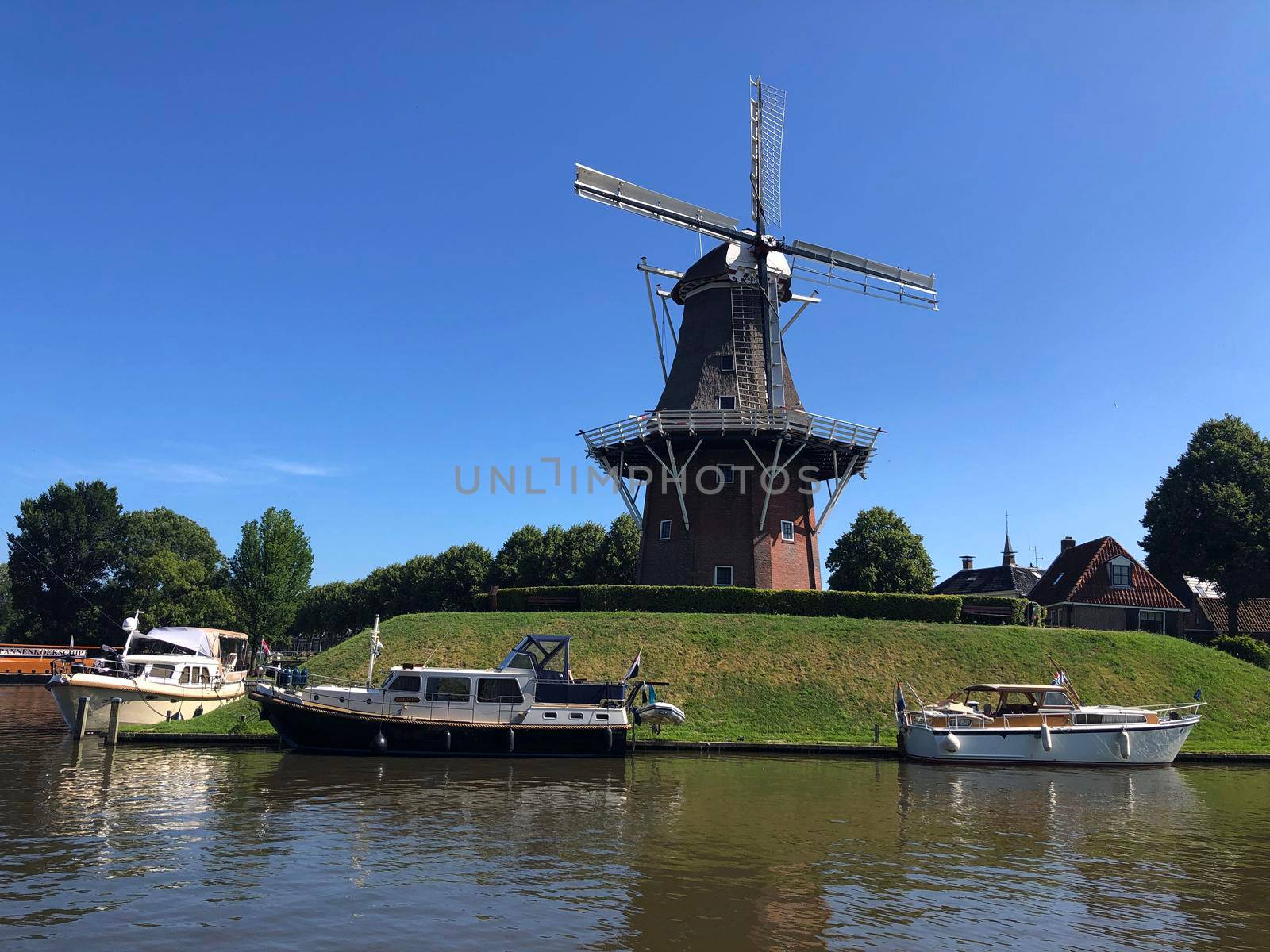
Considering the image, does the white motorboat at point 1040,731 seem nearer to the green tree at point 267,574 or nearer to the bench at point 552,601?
the bench at point 552,601

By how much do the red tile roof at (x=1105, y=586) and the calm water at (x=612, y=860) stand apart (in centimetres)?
2972

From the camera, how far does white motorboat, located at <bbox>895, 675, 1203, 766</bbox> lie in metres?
26.9

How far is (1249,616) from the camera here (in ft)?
203

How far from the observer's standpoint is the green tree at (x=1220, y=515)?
56.7 m

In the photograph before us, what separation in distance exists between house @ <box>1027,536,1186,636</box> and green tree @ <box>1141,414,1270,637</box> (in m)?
9.32

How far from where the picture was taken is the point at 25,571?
248 ft

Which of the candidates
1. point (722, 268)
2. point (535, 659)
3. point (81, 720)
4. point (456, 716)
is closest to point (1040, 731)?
point (535, 659)

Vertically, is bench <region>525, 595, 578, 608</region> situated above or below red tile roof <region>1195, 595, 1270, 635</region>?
below

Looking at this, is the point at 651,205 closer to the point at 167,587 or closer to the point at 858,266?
the point at 858,266

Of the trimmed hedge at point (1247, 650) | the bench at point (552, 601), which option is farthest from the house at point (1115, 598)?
the bench at point (552, 601)

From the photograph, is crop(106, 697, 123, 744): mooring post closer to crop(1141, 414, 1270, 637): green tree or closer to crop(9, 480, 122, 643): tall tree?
crop(9, 480, 122, 643): tall tree

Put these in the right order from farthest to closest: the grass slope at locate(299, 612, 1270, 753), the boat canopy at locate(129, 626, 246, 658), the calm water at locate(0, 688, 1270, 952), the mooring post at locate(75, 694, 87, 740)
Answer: the boat canopy at locate(129, 626, 246, 658)
the grass slope at locate(299, 612, 1270, 753)
the mooring post at locate(75, 694, 87, 740)
the calm water at locate(0, 688, 1270, 952)

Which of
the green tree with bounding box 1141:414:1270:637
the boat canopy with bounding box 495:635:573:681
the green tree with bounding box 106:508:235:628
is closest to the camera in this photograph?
the boat canopy with bounding box 495:635:573:681

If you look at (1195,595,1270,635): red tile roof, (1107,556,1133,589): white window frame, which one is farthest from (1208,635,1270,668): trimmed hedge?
(1195,595,1270,635): red tile roof
